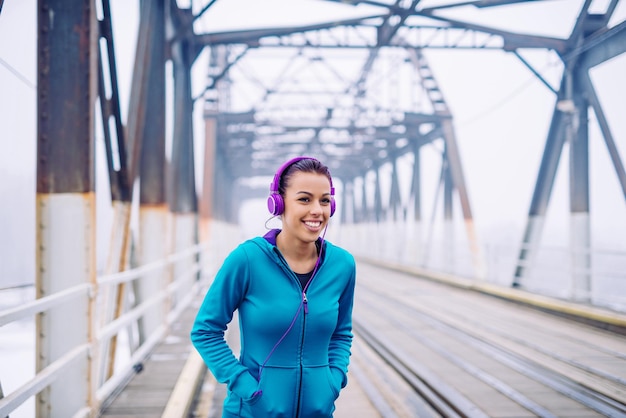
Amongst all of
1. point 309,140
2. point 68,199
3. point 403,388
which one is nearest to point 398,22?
point 403,388

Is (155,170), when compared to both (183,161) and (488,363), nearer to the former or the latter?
(183,161)

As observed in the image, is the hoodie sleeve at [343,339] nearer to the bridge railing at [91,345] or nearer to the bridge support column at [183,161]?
the bridge railing at [91,345]

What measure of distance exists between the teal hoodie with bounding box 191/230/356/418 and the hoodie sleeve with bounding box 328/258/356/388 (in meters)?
0.07

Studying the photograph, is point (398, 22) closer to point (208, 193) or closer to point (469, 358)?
point (469, 358)

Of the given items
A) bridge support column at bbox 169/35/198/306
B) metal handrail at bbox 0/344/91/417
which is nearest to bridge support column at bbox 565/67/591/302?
bridge support column at bbox 169/35/198/306

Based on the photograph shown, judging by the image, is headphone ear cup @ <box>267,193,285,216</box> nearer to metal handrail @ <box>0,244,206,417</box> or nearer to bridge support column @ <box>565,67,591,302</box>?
metal handrail @ <box>0,244,206,417</box>

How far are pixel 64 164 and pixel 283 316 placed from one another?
109 inches

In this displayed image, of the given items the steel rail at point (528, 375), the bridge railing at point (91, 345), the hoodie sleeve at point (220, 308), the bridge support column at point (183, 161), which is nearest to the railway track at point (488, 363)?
the steel rail at point (528, 375)

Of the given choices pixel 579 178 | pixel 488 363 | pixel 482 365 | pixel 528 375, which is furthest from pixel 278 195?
pixel 579 178

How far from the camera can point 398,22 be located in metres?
11.7

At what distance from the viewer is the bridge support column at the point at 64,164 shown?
397cm

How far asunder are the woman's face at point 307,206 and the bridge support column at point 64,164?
2.42 m

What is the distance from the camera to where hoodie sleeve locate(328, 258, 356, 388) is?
2.21 meters

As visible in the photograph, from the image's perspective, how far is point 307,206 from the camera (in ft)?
6.90
